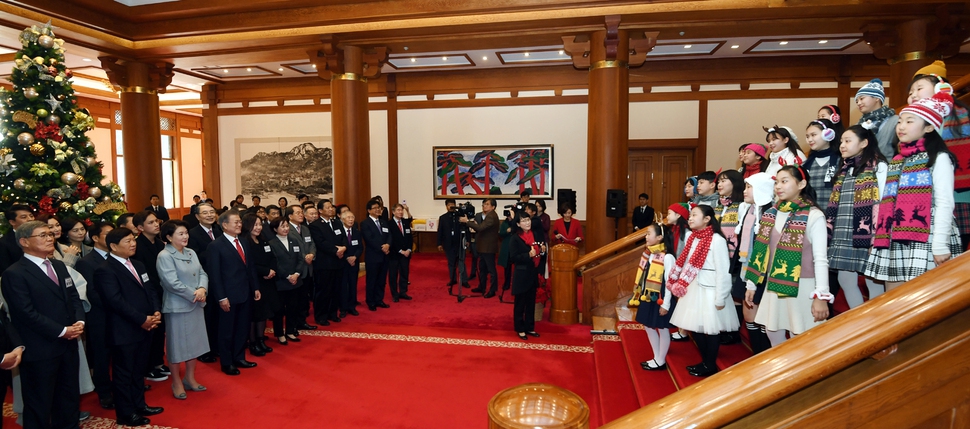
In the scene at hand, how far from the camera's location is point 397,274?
7496mm

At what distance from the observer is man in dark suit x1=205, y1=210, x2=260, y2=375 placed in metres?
4.38

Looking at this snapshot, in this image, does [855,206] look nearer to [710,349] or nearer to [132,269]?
[710,349]

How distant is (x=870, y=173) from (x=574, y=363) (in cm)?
301

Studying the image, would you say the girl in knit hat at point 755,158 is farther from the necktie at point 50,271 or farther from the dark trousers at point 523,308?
the necktie at point 50,271

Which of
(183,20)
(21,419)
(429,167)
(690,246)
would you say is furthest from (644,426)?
(429,167)

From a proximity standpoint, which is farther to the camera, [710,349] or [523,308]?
[523,308]

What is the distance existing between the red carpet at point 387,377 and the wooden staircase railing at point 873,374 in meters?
2.64

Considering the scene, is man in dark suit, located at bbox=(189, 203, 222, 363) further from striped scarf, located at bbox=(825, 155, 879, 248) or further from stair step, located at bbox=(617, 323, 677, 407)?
striped scarf, located at bbox=(825, 155, 879, 248)

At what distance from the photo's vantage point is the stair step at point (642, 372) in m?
3.63

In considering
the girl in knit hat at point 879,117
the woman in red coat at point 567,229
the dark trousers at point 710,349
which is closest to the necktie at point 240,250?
the dark trousers at point 710,349

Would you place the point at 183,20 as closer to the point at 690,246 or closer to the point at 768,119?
the point at 690,246

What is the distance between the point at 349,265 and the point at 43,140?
3324 mm

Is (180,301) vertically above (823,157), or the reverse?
(823,157)

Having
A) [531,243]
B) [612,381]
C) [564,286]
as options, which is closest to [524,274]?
[531,243]
